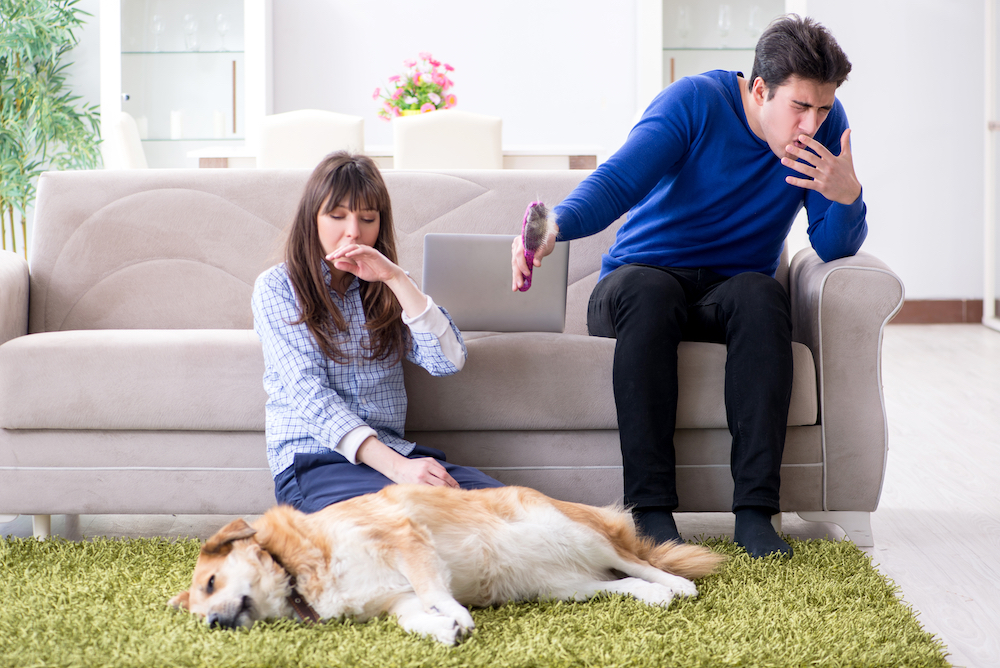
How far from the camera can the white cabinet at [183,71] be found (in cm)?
487

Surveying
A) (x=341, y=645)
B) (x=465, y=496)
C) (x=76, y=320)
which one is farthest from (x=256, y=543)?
(x=76, y=320)

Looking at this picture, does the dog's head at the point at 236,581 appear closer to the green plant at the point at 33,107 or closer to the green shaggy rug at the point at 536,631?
the green shaggy rug at the point at 536,631

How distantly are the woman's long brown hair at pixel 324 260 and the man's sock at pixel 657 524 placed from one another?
0.55m

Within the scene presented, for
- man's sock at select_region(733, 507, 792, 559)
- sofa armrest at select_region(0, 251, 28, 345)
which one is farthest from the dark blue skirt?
sofa armrest at select_region(0, 251, 28, 345)

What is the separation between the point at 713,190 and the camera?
1.83m

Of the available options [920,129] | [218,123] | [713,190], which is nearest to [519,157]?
[218,123]

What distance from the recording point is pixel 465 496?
133 centimetres

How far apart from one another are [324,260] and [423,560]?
63 cm

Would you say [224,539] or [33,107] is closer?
[224,539]

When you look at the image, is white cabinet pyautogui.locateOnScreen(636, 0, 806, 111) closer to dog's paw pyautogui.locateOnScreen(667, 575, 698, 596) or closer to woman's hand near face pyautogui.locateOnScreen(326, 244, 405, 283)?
woman's hand near face pyautogui.locateOnScreen(326, 244, 405, 283)

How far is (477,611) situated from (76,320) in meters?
1.39

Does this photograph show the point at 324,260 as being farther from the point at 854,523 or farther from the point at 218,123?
the point at 218,123

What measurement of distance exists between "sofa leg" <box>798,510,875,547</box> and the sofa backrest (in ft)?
2.46

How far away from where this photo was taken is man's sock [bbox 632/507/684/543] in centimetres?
155
